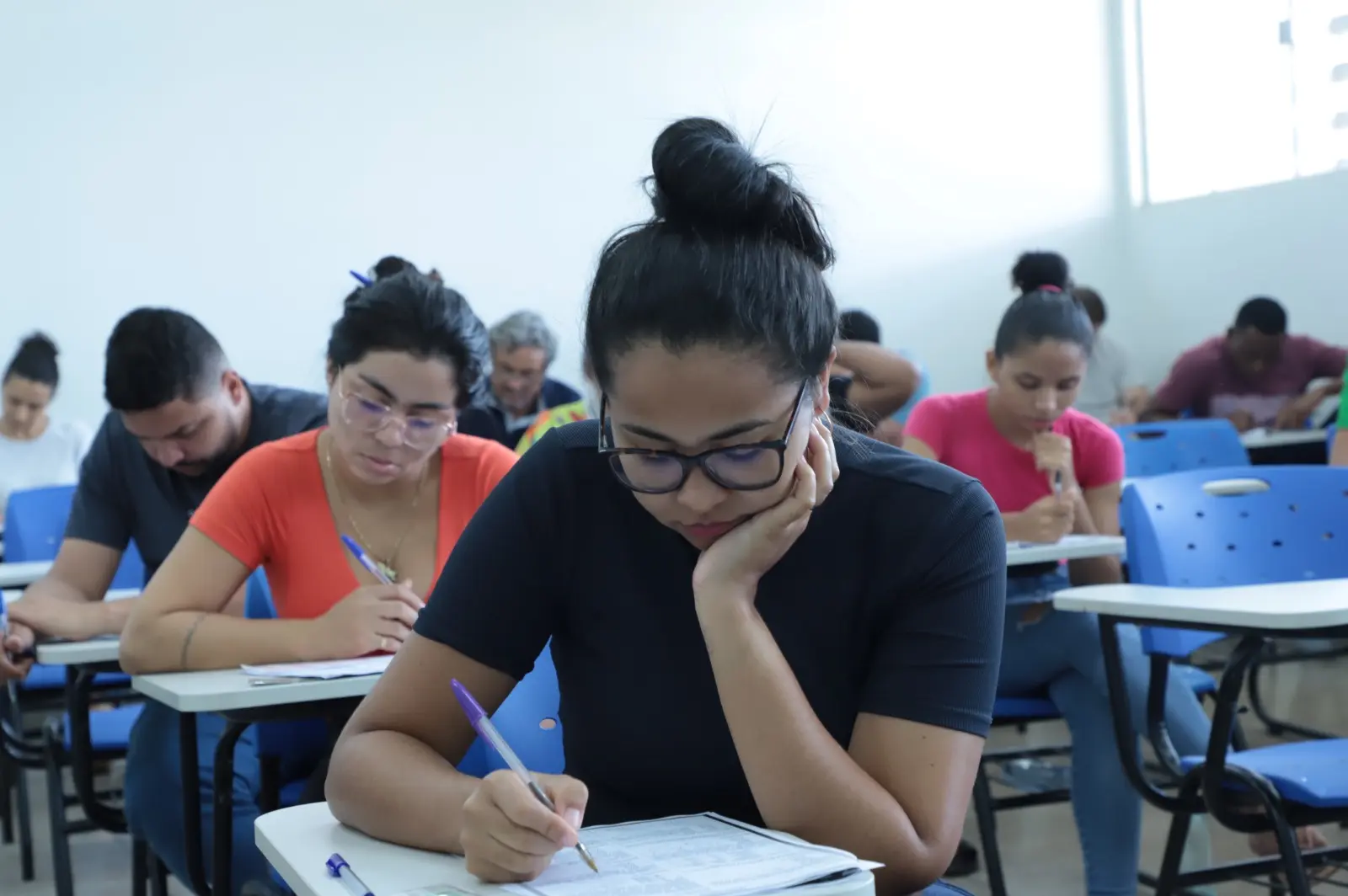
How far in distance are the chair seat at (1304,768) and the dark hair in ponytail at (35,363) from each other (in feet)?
13.6

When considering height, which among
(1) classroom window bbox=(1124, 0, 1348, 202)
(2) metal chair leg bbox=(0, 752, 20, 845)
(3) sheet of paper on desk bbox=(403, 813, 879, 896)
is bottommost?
(2) metal chair leg bbox=(0, 752, 20, 845)

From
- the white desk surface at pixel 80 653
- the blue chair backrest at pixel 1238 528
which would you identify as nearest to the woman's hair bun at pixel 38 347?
the white desk surface at pixel 80 653

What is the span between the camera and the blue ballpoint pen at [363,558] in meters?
1.96

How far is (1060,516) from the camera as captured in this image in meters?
2.71

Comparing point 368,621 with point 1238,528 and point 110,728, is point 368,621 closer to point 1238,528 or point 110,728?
point 110,728

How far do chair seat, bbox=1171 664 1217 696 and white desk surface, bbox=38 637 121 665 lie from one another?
1.80 metres

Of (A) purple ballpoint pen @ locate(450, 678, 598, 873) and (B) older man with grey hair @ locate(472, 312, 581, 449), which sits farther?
(B) older man with grey hair @ locate(472, 312, 581, 449)

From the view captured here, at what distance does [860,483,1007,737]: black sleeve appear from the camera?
1.10 m

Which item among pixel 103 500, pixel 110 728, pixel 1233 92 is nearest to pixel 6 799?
pixel 110 728

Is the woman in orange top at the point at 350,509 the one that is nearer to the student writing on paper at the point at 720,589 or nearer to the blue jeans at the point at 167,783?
the blue jeans at the point at 167,783

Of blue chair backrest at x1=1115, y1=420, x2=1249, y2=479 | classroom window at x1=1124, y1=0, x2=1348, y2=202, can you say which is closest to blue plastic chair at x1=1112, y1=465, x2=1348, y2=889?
blue chair backrest at x1=1115, y1=420, x2=1249, y2=479

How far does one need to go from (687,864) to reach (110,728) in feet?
6.74

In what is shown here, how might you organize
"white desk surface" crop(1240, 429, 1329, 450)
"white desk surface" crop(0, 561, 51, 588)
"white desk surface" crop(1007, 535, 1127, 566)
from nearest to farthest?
"white desk surface" crop(1007, 535, 1127, 566), "white desk surface" crop(0, 561, 51, 588), "white desk surface" crop(1240, 429, 1329, 450)

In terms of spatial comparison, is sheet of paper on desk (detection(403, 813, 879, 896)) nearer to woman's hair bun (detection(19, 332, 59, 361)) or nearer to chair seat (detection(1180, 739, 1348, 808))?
chair seat (detection(1180, 739, 1348, 808))
